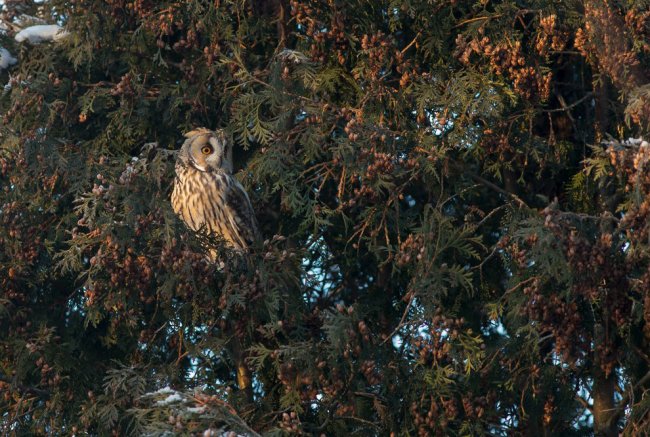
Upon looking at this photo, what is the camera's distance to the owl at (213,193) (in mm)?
6449

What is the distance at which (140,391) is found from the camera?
515cm

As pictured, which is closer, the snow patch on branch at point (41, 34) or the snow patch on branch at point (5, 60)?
the snow patch on branch at point (41, 34)

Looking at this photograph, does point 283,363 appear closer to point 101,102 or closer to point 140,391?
point 140,391

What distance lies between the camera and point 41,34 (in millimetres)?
6555

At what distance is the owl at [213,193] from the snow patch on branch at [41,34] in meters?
0.90

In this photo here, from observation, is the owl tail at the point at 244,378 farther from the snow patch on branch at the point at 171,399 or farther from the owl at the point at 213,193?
the snow patch on branch at the point at 171,399

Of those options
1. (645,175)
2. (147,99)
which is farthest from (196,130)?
(645,175)

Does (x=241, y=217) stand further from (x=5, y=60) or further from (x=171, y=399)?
(x=171, y=399)

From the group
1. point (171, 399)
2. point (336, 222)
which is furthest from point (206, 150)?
point (171, 399)

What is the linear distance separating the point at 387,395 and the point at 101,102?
7.61 feet

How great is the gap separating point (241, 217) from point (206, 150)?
0.43 meters

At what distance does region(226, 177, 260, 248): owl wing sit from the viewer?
253 inches

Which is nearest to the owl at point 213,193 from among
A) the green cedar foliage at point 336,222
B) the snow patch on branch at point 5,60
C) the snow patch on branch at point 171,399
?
the green cedar foliage at point 336,222

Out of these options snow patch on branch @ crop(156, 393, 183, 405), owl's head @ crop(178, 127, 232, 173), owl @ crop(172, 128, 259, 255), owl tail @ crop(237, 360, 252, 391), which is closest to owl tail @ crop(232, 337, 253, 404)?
owl tail @ crop(237, 360, 252, 391)
